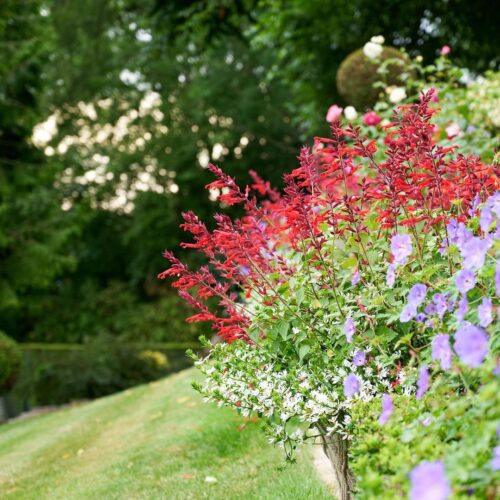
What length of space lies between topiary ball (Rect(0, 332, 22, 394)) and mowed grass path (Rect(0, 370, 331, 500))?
7.36 ft

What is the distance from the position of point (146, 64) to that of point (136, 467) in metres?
15.4

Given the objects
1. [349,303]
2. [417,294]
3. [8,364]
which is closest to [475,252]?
[417,294]

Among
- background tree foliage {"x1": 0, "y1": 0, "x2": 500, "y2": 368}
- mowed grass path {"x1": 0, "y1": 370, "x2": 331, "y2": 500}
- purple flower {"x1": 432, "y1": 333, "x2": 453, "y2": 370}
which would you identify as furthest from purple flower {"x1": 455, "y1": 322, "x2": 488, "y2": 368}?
background tree foliage {"x1": 0, "y1": 0, "x2": 500, "y2": 368}

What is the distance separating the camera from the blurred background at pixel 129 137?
11.0m

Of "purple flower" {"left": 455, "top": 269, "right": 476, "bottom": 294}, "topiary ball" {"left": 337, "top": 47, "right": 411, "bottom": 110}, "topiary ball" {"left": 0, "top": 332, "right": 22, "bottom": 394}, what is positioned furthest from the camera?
"topiary ball" {"left": 0, "top": 332, "right": 22, "bottom": 394}

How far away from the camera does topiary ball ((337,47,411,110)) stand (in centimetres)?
771

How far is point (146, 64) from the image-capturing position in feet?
58.9

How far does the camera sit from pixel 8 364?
9172 millimetres

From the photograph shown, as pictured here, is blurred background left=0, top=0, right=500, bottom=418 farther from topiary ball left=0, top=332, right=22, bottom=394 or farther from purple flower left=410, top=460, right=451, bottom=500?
purple flower left=410, top=460, right=451, bottom=500

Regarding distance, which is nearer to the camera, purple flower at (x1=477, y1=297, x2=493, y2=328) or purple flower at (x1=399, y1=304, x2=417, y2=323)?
purple flower at (x1=477, y1=297, x2=493, y2=328)

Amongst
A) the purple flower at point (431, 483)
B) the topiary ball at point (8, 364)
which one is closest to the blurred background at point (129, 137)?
the topiary ball at point (8, 364)

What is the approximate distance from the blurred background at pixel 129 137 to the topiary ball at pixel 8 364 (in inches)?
32.1

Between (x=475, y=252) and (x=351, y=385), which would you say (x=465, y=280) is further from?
(x=351, y=385)

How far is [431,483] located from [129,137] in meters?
Answer: 18.8
